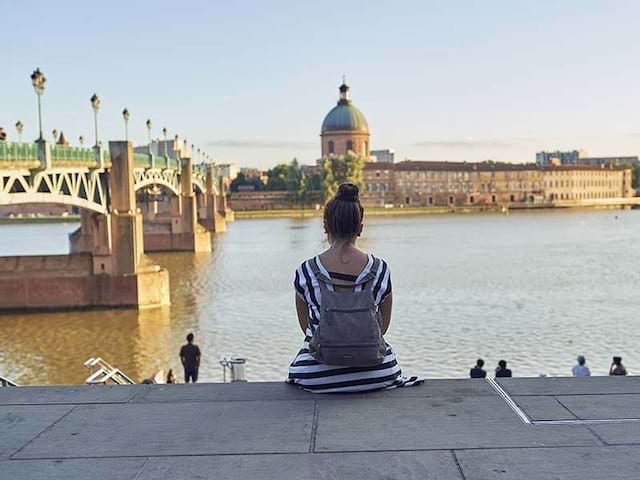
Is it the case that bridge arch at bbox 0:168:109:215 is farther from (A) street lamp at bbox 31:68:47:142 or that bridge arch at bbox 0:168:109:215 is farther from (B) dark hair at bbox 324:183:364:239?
(B) dark hair at bbox 324:183:364:239

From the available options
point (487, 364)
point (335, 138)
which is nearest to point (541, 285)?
point (487, 364)

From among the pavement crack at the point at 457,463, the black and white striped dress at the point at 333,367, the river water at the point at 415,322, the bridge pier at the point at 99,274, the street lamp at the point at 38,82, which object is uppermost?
the street lamp at the point at 38,82

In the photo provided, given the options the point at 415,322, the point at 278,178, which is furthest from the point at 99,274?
the point at 278,178

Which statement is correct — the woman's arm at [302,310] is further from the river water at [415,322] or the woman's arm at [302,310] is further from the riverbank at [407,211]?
the riverbank at [407,211]

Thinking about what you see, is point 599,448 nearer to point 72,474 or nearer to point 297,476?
point 297,476

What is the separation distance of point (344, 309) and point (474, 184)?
132 m

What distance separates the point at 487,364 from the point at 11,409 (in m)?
14.3

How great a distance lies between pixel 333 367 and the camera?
4324mm

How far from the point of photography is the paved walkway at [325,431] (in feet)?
10.7

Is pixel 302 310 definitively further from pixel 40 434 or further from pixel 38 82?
pixel 38 82

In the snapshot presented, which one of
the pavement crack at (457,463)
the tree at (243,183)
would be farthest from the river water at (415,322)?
the tree at (243,183)

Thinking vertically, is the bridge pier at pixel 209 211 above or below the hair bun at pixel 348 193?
below

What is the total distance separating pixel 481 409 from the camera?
13.4 feet

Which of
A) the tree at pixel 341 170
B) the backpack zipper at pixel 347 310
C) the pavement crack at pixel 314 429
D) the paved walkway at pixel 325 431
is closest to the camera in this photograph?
the paved walkway at pixel 325 431
